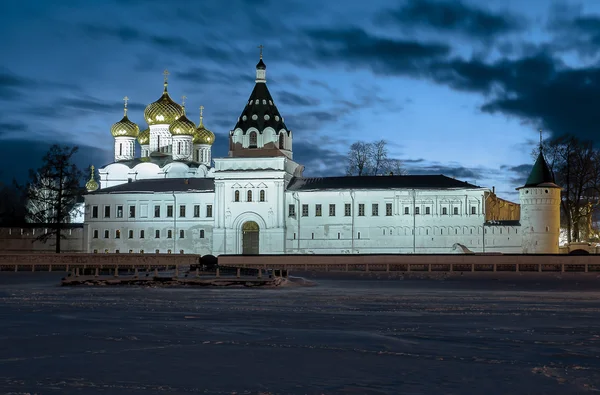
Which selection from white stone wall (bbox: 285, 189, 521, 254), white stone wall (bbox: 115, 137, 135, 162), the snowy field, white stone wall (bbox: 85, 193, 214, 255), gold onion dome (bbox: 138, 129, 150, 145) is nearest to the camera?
the snowy field

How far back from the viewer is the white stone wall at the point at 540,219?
57.0 metres

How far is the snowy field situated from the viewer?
432 inches

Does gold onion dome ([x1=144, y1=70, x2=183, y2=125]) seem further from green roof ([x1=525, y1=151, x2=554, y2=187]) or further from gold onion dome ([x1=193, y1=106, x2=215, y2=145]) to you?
green roof ([x1=525, y1=151, x2=554, y2=187])

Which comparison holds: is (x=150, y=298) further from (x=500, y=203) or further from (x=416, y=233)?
(x=500, y=203)

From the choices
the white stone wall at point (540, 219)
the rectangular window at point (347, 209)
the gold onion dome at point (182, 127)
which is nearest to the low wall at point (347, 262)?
the rectangular window at point (347, 209)

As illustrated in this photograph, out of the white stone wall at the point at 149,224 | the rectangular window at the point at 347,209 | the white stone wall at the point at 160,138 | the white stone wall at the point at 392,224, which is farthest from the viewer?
the white stone wall at the point at 160,138

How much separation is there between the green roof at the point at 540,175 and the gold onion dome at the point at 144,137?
1269 inches

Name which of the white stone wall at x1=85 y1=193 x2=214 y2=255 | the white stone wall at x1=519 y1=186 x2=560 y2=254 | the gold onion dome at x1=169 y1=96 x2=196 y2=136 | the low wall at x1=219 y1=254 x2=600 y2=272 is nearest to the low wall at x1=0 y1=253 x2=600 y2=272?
the low wall at x1=219 y1=254 x2=600 y2=272

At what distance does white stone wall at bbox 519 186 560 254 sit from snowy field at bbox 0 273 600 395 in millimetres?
32209

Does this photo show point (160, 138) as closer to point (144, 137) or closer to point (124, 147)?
point (144, 137)

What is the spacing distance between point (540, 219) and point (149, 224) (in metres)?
27.0

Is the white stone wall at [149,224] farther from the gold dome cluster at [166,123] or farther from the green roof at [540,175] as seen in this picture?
the green roof at [540,175]

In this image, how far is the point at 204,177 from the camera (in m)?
67.9

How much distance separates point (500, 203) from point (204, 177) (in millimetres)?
22883
